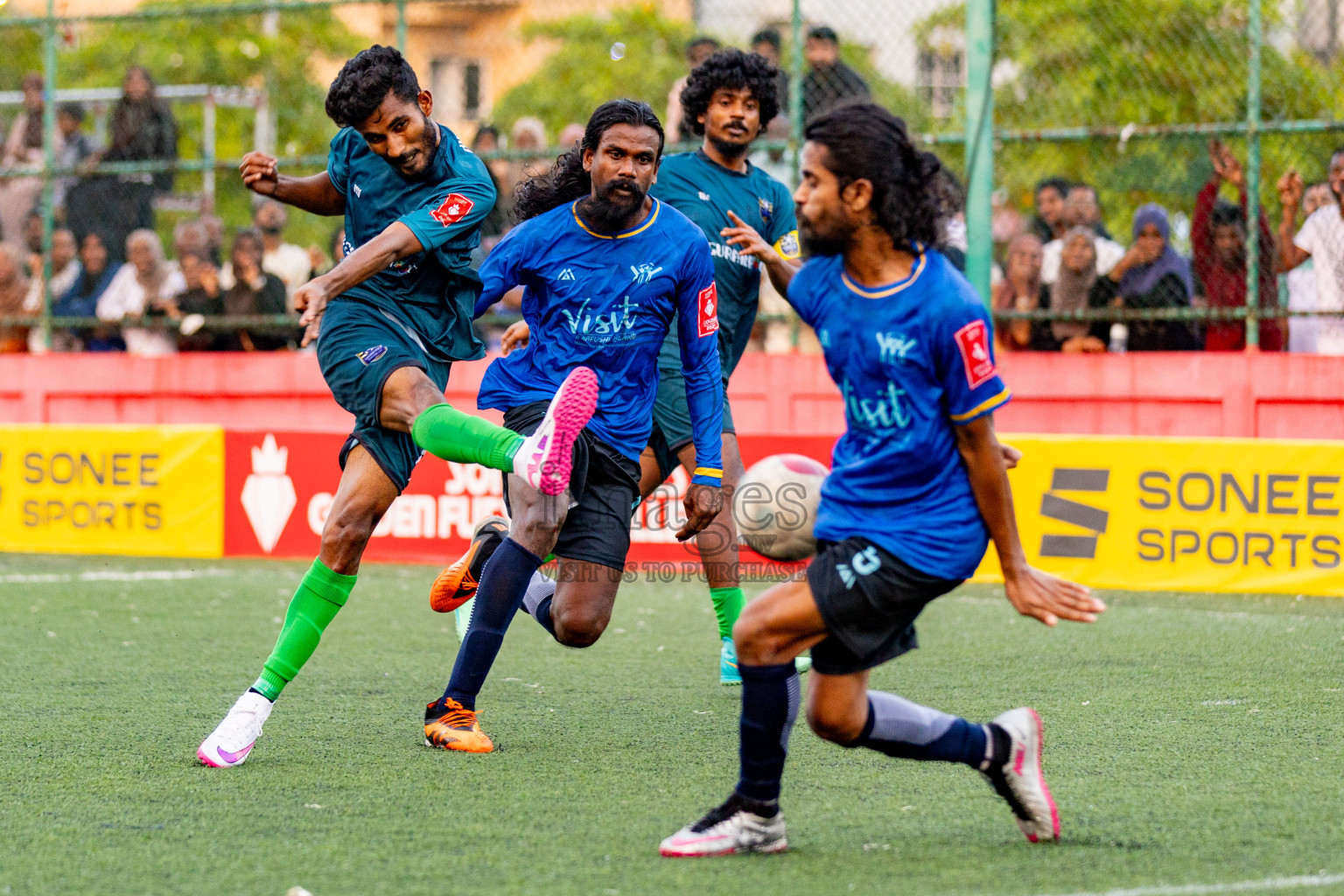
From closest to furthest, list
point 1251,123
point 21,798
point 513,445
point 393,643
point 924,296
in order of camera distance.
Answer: point 924,296 → point 21,798 → point 513,445 → point 393,643 → point 1251,123

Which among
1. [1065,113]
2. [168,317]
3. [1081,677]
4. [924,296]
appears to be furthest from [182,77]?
[924,296]

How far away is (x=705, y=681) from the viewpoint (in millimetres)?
6664

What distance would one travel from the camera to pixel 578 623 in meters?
5.36

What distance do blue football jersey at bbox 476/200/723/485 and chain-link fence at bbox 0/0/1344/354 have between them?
5.36m

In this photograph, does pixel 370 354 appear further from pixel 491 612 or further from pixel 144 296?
pixel 144 296

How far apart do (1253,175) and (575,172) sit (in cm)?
609

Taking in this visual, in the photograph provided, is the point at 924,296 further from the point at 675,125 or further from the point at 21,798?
the point at 675,125

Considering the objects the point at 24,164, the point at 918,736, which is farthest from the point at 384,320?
the point at 24,164

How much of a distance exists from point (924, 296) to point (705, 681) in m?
3.15

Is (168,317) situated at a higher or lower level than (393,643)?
higher

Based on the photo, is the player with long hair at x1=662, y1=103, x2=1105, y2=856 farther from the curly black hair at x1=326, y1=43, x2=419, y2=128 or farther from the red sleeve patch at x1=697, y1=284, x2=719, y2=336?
the curly black hair at x1=326, y1=43, x2=419, y2=128

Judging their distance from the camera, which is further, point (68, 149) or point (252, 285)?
point (68, 149)

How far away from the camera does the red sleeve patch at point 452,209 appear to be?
523cm

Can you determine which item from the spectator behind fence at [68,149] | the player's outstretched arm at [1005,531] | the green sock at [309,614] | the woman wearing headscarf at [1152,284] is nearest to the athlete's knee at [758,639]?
the player's outstretched arm at [1005,531]
